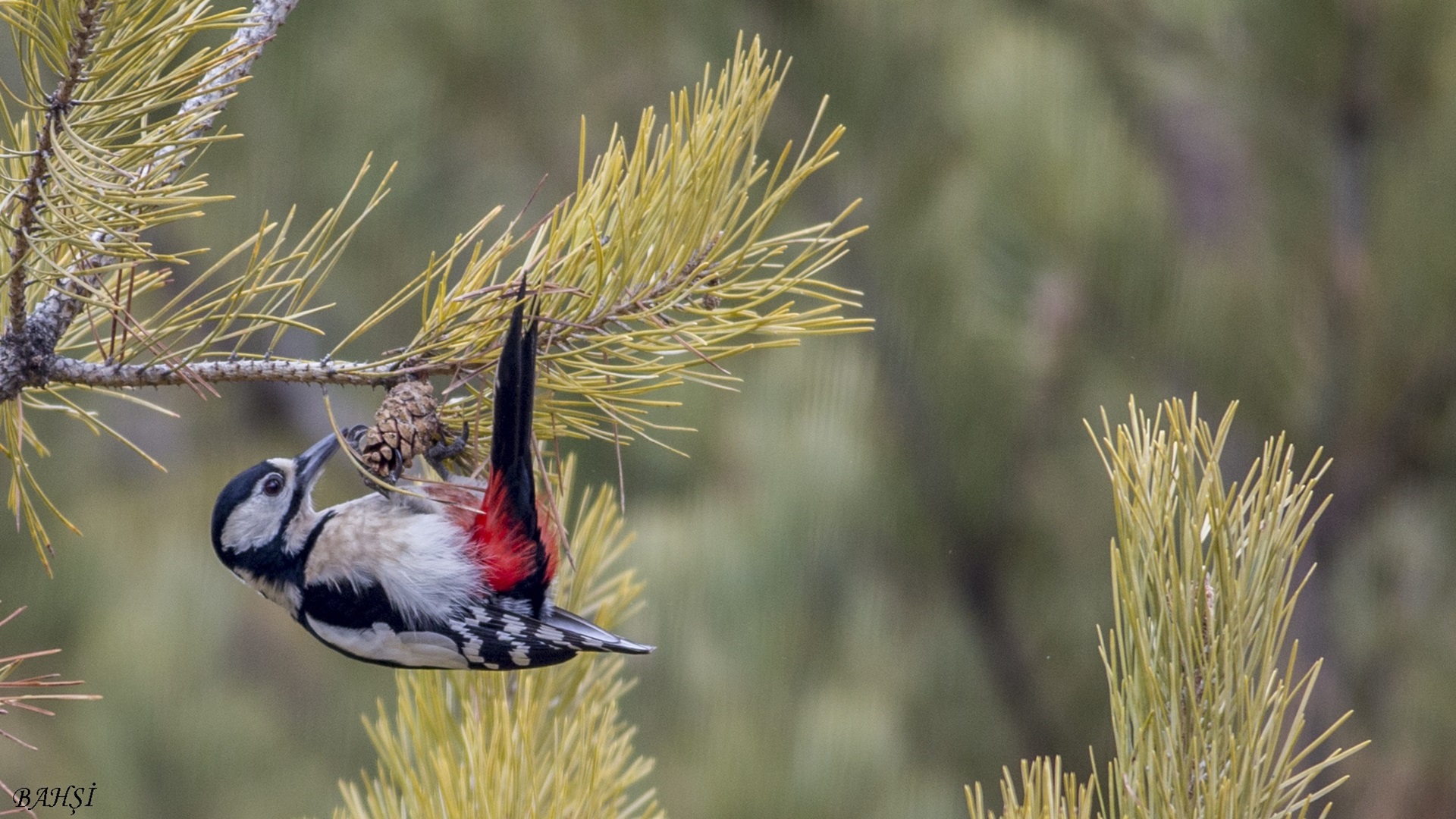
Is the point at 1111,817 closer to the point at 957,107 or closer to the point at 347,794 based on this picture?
the point at 347,794

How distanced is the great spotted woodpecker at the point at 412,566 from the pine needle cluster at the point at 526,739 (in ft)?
0.08

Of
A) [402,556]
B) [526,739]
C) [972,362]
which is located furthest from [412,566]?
[972,362]

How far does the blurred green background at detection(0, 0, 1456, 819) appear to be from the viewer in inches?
65.2

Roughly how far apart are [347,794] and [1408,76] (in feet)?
5.30

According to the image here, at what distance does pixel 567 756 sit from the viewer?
857 millimetres

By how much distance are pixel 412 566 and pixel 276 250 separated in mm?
470

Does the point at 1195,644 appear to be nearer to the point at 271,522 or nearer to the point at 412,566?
the point at 412,566

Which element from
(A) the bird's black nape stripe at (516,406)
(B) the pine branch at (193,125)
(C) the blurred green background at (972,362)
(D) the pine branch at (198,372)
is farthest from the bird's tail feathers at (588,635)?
(C) the blurred green background at (972,362)

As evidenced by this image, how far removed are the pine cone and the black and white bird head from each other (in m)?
0.31

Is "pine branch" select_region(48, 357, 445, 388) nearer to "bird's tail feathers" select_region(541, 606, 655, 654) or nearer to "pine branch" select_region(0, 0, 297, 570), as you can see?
"pine branch" select_region(0, 0, 297, 570)

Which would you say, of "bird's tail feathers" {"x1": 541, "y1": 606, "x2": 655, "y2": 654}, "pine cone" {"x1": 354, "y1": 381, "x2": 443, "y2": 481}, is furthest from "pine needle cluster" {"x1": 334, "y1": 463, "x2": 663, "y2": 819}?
"pine cone" {"x1": 354, "y1": 381, "x2": 443, "y2": 481}

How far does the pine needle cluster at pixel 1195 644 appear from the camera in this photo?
570 millimetres

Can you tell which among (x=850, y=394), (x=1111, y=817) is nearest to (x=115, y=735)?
(x=850, y=394)

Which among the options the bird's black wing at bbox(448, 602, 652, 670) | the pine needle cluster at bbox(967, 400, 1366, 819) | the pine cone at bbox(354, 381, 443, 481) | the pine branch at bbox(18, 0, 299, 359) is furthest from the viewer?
the bird's black wing at bbox(448, 602, 652, 670)
